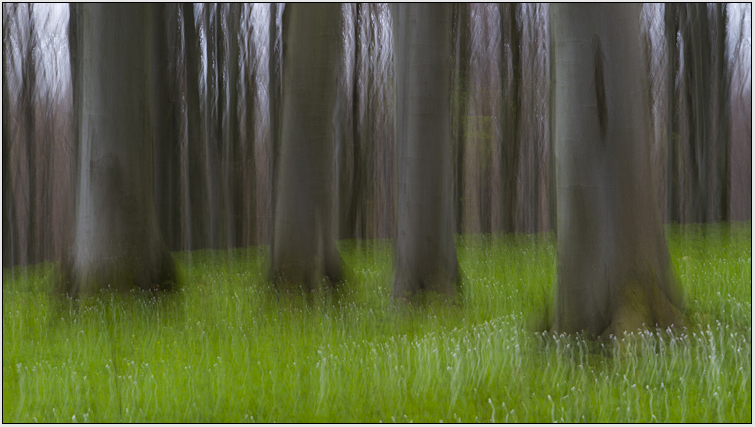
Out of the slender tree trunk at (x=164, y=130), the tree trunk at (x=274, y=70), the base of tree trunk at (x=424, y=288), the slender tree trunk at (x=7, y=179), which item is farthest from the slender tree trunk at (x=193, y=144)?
the base of tree trunk at (x=424, y=288)

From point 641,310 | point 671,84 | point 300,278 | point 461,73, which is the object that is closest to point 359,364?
point 641,310

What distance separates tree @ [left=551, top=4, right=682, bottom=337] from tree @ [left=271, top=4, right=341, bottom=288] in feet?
11.5

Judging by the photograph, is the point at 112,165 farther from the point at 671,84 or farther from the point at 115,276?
the point at 671,84

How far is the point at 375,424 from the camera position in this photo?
331 centimetres

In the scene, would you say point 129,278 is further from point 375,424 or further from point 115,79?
point 375,424

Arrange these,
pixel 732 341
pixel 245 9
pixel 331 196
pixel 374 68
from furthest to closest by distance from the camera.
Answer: pixel 374 68, pixel 245 9, pixel 331 196, pixel 732 341

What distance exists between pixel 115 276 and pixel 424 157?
4073 mm

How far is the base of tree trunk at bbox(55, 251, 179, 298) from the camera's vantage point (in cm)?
660

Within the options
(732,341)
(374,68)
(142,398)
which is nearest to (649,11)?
(374,68)

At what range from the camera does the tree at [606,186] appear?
4262mm

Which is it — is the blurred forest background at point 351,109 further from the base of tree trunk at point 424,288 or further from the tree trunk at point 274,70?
the base of tree trunk at point 424,288

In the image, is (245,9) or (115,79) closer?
(115,79)

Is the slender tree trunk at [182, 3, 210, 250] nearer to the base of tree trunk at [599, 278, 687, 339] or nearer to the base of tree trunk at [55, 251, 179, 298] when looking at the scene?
the base of tree trunk at [55, 251, 179, 298]

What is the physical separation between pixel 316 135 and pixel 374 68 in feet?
28.4
